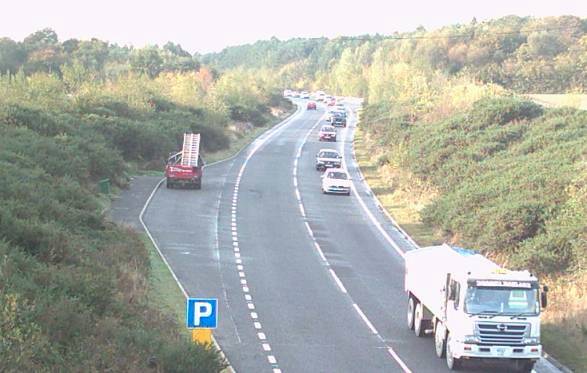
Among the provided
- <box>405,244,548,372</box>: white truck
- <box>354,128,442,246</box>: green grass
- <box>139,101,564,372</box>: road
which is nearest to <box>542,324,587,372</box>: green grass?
<box>405,244,548,372</box>: white truck

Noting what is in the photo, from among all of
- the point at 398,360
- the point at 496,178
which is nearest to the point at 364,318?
the point at 398,360

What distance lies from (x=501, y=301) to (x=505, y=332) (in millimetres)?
658

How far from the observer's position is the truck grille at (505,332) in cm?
1952

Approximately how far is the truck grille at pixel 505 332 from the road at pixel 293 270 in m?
1.70

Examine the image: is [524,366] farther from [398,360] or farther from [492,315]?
[398,360]

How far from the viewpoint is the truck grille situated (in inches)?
768

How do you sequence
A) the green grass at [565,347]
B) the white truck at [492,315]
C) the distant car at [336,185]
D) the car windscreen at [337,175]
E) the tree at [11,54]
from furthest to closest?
the tree at [11,54] → the car windscreen at [337,175] → the distant car at [336,185] → the green grass at [565,347] → the white truck at [492,315]

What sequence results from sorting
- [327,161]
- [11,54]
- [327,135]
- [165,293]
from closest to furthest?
[165,293], [327,161], [327,135], [11,54]

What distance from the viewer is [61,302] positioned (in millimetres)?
15281

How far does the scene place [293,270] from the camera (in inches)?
1278

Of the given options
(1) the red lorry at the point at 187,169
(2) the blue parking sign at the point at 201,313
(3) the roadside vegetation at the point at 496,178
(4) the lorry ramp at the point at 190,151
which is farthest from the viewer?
(4) the lorry ramp at the point at 190,151

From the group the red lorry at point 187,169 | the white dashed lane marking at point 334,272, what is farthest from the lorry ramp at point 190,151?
the white dashed lane marking at point 334,272

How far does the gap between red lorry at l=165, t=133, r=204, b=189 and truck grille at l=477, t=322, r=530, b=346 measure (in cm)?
3393

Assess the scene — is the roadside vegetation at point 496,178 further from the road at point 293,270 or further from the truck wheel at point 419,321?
the truck wheel at point 419,321
